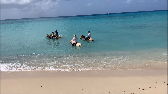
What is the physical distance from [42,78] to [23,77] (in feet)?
4.19

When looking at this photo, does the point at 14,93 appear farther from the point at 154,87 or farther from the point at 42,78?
the point at 154,87

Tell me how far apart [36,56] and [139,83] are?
966cm

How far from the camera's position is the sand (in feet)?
25.0

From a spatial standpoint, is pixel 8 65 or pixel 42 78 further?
pixel 8 65

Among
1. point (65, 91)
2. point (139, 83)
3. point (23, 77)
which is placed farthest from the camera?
point (23, 77)

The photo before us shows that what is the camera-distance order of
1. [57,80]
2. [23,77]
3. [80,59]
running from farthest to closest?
[80,59]
[23,77]
[57,80]

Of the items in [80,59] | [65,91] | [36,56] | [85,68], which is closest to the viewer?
[65,91]

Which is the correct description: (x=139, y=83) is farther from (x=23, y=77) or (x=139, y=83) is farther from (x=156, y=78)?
(x=23, y=77)

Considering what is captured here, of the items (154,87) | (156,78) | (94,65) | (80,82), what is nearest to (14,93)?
(80,82)

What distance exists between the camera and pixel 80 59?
13.0 metres

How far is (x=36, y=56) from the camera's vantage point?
1452cm

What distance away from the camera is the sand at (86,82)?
7614mm

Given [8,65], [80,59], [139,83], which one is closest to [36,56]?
[8,65]

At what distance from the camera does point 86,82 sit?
27.9ft
